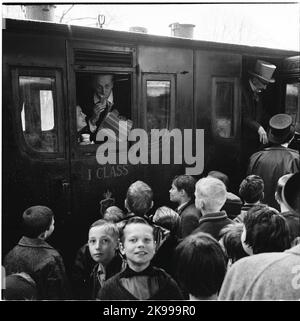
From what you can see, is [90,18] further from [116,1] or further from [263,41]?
[263,41]

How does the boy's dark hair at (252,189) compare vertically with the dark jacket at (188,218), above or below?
above

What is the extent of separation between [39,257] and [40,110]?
1.01 metres

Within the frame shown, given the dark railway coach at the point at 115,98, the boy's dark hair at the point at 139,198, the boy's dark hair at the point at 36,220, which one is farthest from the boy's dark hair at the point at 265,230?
the boy's dark hair at the point at 36,220

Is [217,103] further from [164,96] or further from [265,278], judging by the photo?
[265,278]

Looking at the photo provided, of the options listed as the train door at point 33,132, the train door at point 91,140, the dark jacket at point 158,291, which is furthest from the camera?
the dark jacket at point 158,291

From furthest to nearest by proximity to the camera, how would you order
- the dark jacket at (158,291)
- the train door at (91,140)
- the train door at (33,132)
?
the dark jacket at (158,291), the train door at (91,140), the train door at (33,132)

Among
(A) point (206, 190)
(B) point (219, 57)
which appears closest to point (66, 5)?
(B) point (219, 57)

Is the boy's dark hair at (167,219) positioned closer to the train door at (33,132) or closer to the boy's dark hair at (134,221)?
the boy's dark hair at (134,221)

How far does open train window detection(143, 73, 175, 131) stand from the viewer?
9.44ft

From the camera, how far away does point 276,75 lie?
9.82ft

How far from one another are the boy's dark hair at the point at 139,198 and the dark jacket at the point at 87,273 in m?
0.35

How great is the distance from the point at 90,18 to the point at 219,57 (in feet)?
3.13

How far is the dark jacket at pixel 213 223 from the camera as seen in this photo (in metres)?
2.93

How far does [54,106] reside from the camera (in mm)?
2734
